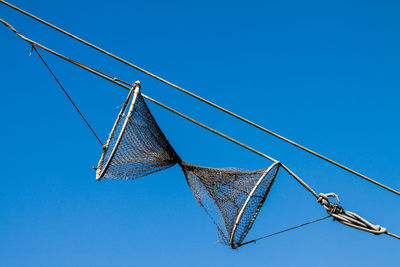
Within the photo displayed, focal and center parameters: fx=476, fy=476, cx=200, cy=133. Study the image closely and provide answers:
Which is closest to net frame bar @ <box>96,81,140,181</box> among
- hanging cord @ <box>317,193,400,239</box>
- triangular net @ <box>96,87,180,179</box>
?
triangular net @ <box>96,87,180,179</box>

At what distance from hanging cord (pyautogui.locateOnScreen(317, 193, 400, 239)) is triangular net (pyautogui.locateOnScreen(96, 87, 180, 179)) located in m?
2.43

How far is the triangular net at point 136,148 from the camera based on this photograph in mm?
6605

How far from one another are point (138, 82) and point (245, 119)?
1.57 meters

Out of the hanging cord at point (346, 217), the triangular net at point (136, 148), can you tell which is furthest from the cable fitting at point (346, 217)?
the triangular net at point (136, 148)

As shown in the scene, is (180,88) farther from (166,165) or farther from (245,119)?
(166,165)

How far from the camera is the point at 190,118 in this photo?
656 centimetres

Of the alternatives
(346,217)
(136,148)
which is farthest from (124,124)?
(346,217)

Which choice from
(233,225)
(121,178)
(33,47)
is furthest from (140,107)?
(233,225)

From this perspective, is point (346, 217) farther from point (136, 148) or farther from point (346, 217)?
point (136, 148)

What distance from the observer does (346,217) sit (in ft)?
22.2

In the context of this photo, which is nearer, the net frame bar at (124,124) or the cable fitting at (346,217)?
the net frame bar at (124,124)

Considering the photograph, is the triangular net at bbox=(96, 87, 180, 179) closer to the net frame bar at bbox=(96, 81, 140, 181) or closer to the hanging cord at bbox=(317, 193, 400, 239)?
the net frame bar at bbox=(96, 81, 140, 181)

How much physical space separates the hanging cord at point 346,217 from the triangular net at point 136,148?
2.43 meters

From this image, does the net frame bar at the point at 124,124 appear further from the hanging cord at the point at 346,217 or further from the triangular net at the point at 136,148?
the hanging cord at the point at 346,217
